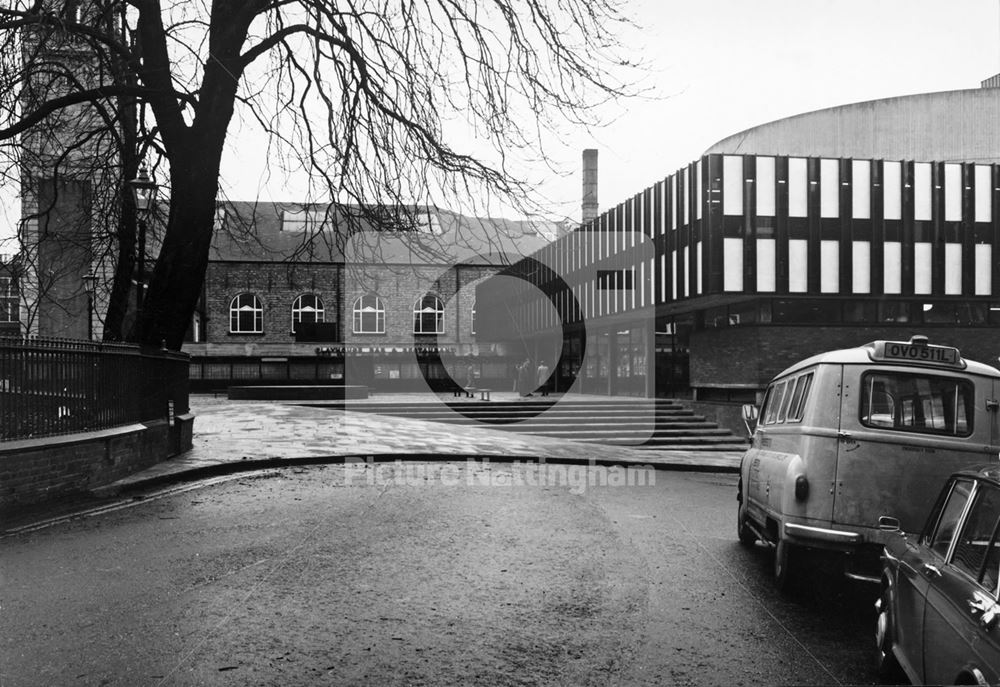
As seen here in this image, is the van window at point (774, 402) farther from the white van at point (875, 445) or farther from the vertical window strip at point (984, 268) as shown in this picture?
the vertical window strip at point (984, 268)

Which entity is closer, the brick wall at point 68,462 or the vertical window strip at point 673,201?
the brick wall at point 68,462

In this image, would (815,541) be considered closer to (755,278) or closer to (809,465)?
(809,465)

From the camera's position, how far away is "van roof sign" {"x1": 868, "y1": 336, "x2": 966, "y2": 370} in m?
6.42

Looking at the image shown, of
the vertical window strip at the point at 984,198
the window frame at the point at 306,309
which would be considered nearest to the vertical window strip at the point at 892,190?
the vertical window strip at the point at 984,198

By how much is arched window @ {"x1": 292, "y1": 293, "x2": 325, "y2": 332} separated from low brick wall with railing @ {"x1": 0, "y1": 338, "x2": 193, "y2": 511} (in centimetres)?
4223

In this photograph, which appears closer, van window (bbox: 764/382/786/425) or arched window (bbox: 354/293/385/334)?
van window (bbox: 764/382/786/425)

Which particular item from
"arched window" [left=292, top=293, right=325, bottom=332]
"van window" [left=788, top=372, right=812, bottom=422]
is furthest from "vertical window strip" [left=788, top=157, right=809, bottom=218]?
"arched window" [left=292, top=293, right=325, bottom=332]

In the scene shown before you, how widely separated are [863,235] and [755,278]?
4207mm

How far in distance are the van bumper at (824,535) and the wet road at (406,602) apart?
0.51 m

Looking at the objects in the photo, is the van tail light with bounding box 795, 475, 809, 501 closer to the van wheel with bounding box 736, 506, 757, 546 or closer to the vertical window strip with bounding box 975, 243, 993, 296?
the van wheel with bounding box 736, 506, 757, 546

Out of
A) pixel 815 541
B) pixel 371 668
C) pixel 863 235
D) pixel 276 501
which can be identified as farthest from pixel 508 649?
pixel 863 235

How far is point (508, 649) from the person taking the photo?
484cm

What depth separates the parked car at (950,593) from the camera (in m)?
3.02

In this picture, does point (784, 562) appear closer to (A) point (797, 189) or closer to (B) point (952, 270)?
(A) point (797, 189)
